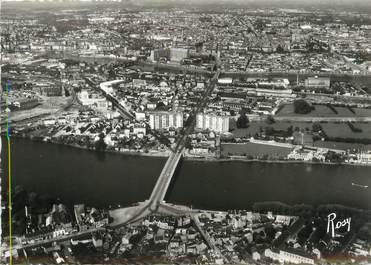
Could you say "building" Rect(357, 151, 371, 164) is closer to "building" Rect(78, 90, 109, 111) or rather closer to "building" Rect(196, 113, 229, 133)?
"building" Rect(196, 113, 229, 133)

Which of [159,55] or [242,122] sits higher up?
[159,55]

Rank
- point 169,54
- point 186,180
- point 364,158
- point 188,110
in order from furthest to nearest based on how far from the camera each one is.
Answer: point 169,54, point 188,110, point 364,158, point 186,180

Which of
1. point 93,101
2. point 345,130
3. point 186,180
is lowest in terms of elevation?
point 186,180

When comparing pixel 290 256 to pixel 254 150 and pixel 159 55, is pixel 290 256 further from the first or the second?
pixel 159 55

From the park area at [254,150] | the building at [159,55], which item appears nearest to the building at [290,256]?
the park area at [254,150]

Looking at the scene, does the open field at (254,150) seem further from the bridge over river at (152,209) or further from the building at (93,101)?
the building at (93,101)

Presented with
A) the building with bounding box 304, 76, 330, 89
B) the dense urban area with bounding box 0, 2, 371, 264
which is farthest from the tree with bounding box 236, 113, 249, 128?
the building with bounding box 304, 76, 330, 89

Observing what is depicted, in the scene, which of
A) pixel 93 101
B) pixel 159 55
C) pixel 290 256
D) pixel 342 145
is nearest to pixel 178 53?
pixel 159 55

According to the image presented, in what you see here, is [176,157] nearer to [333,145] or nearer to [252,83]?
[333,145]
